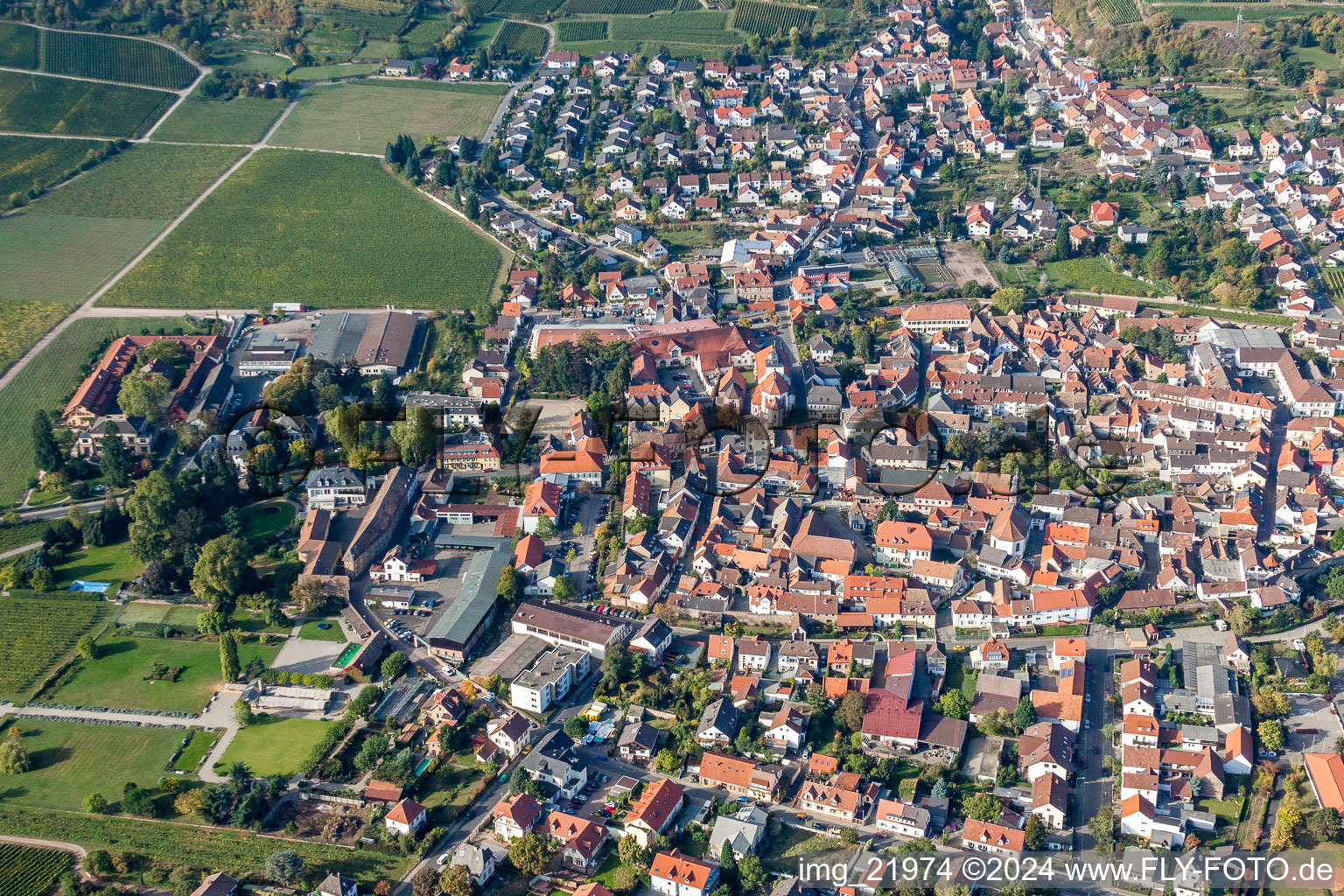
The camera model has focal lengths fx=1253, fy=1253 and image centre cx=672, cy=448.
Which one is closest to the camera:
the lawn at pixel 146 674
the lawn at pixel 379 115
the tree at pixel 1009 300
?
the lawn at pixel 146 674

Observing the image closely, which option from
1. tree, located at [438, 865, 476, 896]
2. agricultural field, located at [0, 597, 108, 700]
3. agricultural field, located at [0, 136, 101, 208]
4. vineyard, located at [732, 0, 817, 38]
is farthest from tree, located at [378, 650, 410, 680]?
vineyard, located at [732, 0, 817, 38]

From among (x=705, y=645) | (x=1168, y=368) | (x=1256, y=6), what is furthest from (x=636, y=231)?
(x=1256, y=6)

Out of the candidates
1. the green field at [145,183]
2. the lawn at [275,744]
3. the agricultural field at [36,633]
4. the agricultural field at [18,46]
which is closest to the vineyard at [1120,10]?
the green field at [145,183]

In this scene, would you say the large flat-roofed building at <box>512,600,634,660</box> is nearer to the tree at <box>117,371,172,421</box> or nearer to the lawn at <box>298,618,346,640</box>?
the lawn at <box>298,618,346,640</box>

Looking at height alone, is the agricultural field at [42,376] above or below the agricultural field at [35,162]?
below

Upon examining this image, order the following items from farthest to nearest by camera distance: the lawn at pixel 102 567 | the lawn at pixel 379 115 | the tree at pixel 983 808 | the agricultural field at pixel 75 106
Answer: the lawn at pixel 379 115, the agricultural field at pixel 75 106, the lawn at pixel 102 567, the tree at pixel 983 808

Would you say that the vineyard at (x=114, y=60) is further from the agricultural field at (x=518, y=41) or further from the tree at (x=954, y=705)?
the tree at (x=954, y=705)
